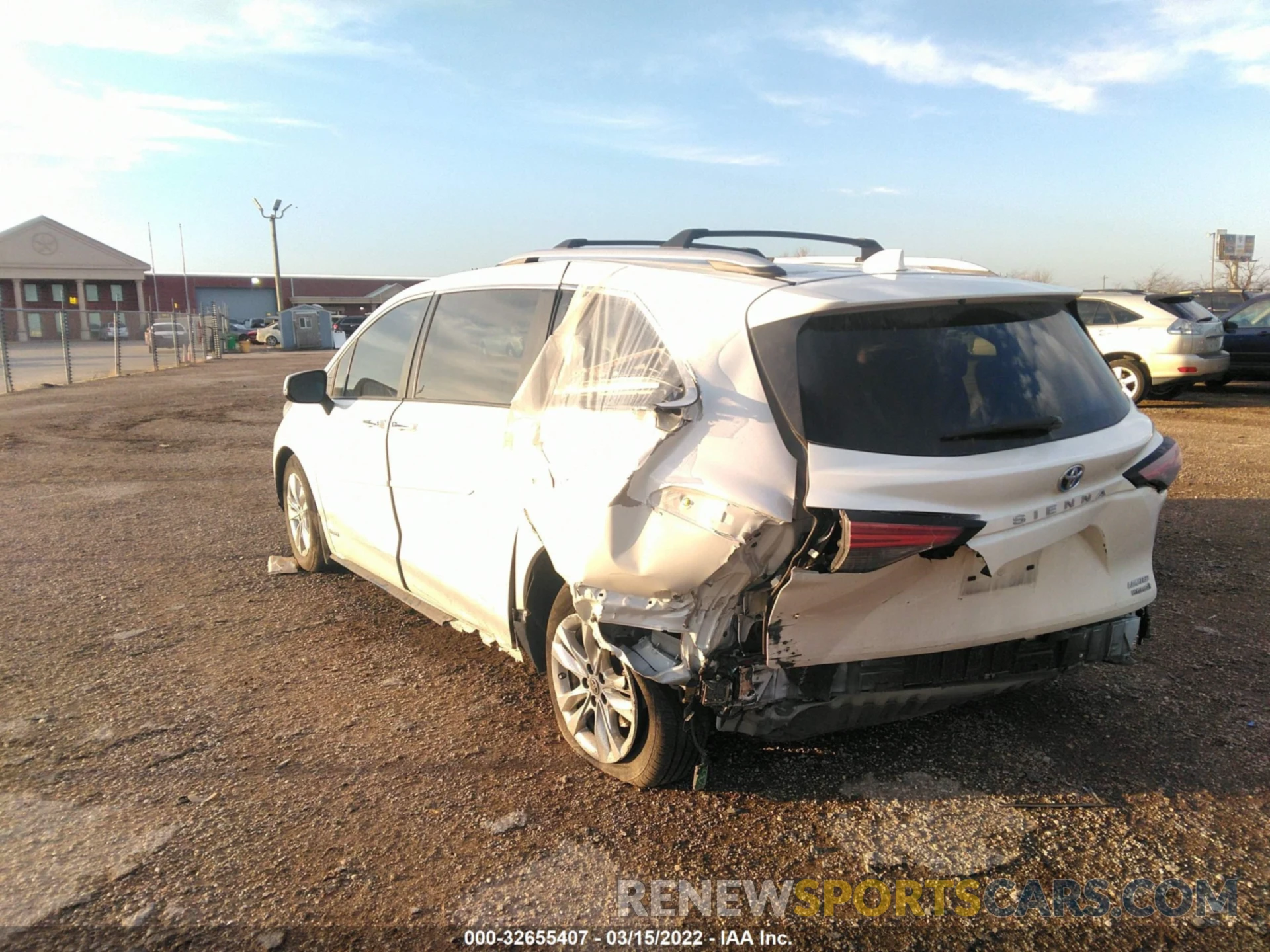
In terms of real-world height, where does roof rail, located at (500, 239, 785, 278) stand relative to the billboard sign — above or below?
below

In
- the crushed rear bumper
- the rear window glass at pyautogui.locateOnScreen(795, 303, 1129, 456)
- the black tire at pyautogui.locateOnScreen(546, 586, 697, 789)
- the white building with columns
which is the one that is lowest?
the black tire at pyautogui.locateOnScreen(546, 586, 697, 789)

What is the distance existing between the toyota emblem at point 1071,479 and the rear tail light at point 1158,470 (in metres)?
0.29

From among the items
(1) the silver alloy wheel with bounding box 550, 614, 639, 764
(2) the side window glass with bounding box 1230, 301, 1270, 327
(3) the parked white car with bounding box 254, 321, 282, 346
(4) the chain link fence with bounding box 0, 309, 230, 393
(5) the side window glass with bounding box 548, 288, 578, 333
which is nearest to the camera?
(1) the silver alloy wheel with bounding box 550, 614, 639, 764

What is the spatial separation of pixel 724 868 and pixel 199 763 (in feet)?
6.61

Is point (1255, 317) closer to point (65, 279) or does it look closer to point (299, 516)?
point (299, 516)

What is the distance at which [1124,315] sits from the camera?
1409 cm

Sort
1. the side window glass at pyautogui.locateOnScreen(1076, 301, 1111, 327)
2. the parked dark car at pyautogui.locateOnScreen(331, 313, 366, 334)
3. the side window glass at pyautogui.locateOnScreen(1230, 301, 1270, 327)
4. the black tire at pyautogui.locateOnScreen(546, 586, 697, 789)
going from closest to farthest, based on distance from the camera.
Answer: the black tire at pyautogui.locateOnScreen(546, 586, 697, 789)
the side window glass at pyautogui.locateOnScreen(1076, 301, 1111, 327)
the side window glass at pyautogui.locateOnScreen(1230, 301, 1270, 327)
the parked dark car at pyautogui.locateOnScreen(331, 313, 366, 334)

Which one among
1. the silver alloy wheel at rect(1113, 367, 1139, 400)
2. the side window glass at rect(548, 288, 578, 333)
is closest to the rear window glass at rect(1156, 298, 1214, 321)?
the silver alloy wheel at rect(1113, 367, 1139, 400)

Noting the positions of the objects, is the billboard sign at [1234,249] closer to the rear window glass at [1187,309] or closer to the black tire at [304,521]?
the rear window glass at [1187,309]

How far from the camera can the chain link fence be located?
22594 millimetres

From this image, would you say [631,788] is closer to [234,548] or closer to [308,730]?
[308,730]

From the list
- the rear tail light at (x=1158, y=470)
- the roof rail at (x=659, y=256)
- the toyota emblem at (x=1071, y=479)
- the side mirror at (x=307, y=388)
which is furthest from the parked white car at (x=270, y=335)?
the toyota emblem at (x=1071, y=479)

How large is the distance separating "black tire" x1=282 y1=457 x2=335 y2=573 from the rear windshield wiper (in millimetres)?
3906

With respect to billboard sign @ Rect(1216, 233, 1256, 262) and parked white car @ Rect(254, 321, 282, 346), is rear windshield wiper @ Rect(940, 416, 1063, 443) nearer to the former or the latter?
parked white car @ Rect(254, 321, 282, 346)
